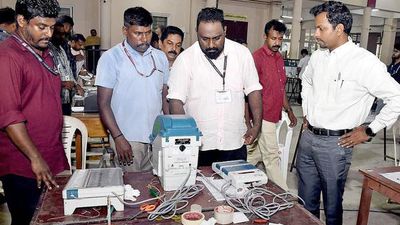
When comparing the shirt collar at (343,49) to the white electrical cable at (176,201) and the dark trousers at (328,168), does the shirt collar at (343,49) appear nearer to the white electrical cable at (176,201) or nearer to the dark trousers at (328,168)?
the dark trousers at (328,168)

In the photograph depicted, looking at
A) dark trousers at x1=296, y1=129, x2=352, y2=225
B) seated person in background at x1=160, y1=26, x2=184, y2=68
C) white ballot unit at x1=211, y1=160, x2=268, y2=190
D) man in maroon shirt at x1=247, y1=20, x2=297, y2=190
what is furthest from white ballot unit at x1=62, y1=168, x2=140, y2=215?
man in maroon shirt at x1=247, y1=20, x2=297, y2=190

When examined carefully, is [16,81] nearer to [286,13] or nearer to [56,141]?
[56,141]

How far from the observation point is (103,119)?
191 centimetres

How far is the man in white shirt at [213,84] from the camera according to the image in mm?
1801

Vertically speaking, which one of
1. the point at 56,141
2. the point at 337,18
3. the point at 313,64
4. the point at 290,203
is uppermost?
the point at 337,18

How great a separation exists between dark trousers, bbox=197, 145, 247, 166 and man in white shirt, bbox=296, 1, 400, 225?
41 centimetres

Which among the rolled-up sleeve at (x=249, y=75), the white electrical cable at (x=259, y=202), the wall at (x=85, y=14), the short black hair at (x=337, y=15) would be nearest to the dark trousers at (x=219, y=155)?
the rolled-up sleeve at (x=249, y=75)

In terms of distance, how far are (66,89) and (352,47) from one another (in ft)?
6.88

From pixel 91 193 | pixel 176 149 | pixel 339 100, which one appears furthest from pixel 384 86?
pixel 91 193

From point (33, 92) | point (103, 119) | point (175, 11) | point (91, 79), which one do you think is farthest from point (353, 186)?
point (175, 11)

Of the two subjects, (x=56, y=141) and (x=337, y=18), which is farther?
(x=337, y=18)

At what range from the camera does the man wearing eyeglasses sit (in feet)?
6.28

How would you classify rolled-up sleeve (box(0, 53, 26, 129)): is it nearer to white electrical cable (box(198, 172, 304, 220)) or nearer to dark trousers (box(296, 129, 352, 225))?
white electrical cable (box(198, 172, 304, 220))

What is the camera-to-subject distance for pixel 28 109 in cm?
141
